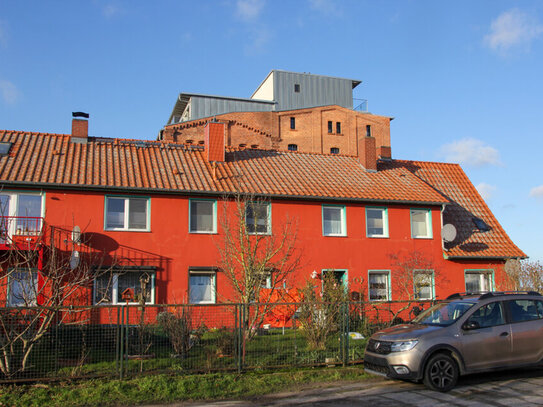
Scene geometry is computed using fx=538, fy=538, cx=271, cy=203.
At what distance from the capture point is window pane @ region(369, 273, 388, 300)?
2119 centimetres

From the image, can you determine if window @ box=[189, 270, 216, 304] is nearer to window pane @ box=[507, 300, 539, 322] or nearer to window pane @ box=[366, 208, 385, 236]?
window pane @ box=[366, 208, 385, 236]

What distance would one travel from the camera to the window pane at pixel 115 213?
1869cm

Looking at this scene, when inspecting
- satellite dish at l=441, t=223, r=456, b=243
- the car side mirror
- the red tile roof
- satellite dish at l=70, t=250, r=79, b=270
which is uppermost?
the red tile roof

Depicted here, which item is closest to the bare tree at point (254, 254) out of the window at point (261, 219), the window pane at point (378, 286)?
the window at point (261, 219)

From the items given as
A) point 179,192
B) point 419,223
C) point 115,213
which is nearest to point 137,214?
point 115,213

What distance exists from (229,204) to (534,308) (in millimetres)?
11613

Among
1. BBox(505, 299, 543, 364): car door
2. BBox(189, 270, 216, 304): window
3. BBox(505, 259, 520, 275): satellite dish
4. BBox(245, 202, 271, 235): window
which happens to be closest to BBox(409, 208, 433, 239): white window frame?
BBox(505, 259, 520, 275): satellite dish

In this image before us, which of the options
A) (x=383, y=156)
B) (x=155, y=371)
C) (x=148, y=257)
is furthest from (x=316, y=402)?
(x=383, y=156)

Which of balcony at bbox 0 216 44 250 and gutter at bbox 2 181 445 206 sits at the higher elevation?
gutter at bbox 2 181 445 206

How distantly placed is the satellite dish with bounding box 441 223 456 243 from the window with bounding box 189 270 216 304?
9.46m

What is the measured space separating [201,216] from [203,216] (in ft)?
0.24

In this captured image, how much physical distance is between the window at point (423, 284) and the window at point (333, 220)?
3335 millimetres

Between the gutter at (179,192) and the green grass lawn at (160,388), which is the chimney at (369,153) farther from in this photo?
the green grass lawn at (160,388)

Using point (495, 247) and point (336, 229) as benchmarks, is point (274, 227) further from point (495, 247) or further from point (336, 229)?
point (495, 247)
